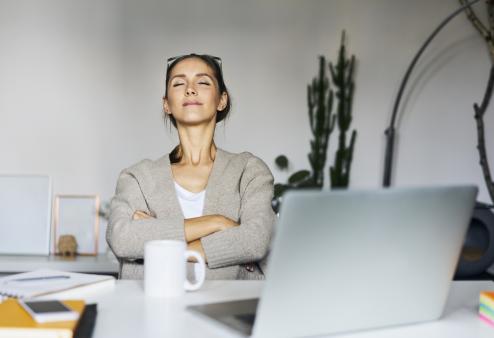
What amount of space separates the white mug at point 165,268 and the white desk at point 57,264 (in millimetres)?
2079

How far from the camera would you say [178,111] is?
193 cm

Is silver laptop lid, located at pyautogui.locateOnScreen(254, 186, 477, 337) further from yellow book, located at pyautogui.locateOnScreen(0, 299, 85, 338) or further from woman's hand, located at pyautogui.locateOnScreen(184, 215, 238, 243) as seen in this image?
woman's hand, located at pyautogui.locateOnScreen(184, 215, 238, 243)

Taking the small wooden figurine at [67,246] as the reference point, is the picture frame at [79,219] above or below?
above

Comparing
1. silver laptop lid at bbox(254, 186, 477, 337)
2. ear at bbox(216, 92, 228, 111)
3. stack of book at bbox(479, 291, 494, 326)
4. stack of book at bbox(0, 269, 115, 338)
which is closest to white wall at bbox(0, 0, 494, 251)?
ear at bbox(216, 92, 228, 111)

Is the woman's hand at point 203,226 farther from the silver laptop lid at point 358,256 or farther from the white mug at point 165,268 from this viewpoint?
the silver laptop lid at point 358,256

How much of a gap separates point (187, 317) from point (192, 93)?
37.8 inches

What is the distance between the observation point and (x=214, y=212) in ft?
6.15

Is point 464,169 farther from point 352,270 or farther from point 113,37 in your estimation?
point 352,270

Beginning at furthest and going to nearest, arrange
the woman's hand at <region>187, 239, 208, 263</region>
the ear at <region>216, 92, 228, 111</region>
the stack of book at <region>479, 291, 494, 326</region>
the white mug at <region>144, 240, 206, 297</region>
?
the ear at <region>216, 92, 228, 111</region> < the woman's hand at <region>187, 239, 208, 263</region> < the white mug at <region>144, 240, 206, 297</region> < the stack of book at <region>479, 291, 494, 326</region>

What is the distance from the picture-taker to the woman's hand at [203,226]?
5.70 ft

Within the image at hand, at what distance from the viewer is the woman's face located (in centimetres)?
192

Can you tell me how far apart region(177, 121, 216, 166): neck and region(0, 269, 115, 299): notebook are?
0.65m

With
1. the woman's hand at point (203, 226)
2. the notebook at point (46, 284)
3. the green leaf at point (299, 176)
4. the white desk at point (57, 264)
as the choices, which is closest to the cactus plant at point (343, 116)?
the green leaf at point (299, 176)

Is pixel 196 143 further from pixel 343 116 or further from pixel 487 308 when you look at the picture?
pixel 343 116
